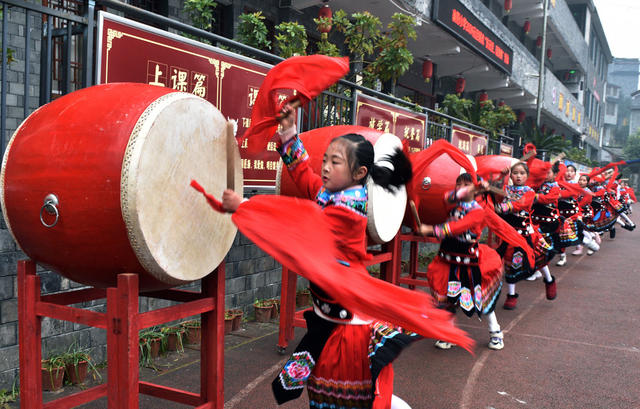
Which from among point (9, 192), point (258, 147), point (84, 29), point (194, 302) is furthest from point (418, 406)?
point (84, 29)

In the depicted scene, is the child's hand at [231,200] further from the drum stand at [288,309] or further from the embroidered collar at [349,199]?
the drum stand at [288,309]

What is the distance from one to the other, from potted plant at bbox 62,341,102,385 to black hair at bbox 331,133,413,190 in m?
2.35

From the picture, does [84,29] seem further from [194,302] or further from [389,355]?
[389,355]

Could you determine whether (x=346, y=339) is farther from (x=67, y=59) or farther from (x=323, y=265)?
(x=67, y=59)

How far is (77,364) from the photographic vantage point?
3.57 m

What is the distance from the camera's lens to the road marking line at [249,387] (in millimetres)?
3488

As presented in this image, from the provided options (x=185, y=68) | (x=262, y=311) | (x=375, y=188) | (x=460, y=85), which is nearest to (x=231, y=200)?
(x=375, y=188)

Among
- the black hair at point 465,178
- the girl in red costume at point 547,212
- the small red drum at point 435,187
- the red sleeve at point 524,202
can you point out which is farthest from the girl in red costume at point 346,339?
the girl in red costume at point 547,212

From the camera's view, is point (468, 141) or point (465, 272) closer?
point (465, 272)

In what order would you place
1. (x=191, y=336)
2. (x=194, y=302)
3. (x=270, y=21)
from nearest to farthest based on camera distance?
(x=194, y=302)
(x=191, y=336)
(x=270, y=21)

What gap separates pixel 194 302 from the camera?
105 inches

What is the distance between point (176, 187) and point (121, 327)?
2.02 ft

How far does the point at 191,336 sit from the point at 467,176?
8.72 feet

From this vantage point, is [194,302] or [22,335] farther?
[194,302]
